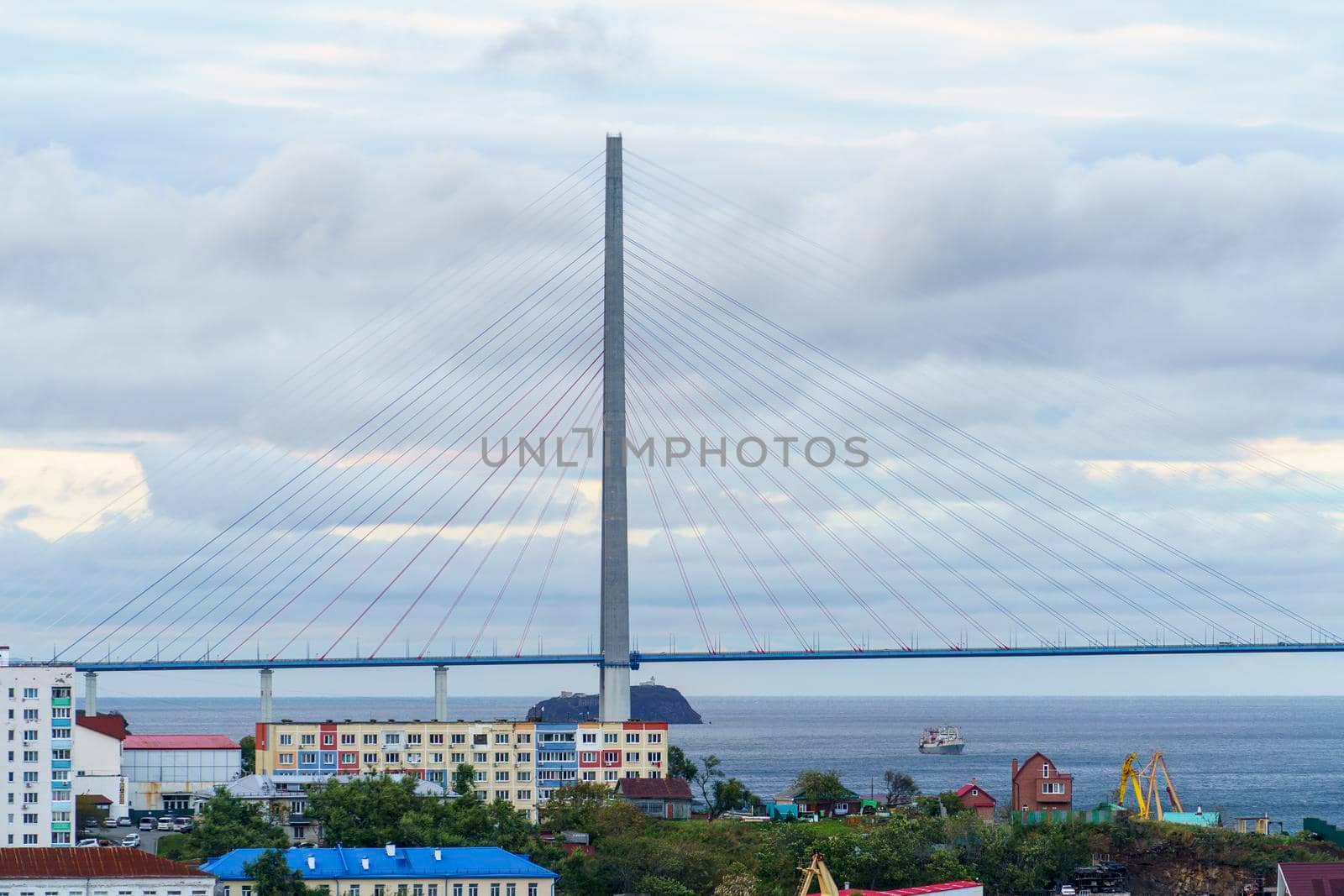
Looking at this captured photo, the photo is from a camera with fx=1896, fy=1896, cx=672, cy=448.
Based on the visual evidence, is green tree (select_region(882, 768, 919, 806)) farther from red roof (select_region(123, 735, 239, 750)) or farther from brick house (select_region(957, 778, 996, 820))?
red roof (select_region(123, 735, 239, 750))

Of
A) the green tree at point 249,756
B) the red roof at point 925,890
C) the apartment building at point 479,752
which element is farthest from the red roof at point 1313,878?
the green tree at point 249,756

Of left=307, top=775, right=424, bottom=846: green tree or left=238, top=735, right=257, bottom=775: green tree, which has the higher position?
left=238, top=735, right=257, bottom=775: green tree

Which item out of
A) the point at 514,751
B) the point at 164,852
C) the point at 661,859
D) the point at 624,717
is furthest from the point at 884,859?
the point at 624,717

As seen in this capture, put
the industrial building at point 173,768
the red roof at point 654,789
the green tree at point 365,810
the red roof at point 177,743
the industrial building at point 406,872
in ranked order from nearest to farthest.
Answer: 1. the industrial building at point 406,872
2. the green tree at point 365,810
3. the red roof at point 654,789
4. the industrial building at point 173,768
5. the red roof at point 177,743

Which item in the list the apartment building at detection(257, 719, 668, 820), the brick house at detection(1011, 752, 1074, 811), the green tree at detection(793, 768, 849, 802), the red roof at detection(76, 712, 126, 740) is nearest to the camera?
the brick house at detection(1011, 752, 1074, 811)

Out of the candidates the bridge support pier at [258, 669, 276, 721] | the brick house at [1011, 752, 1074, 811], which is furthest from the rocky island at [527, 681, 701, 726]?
the brick house at [1011, 752, 1074, 811]

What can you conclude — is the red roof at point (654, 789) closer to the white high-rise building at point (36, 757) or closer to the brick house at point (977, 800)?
the brick house at point (977, 800)

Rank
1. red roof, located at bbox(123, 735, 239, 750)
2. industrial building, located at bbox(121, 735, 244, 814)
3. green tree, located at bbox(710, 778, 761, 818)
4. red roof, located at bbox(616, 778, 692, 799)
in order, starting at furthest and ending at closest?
1. red roof, located at bbox(123, 735, 239, 750)
2. industrial building, located at bbox(121, 735, 244, 814)
3. green tree, located at bbox(710, 778, 761, 818)
4. red roof, located at bbox(616, 778, 692, 799)
